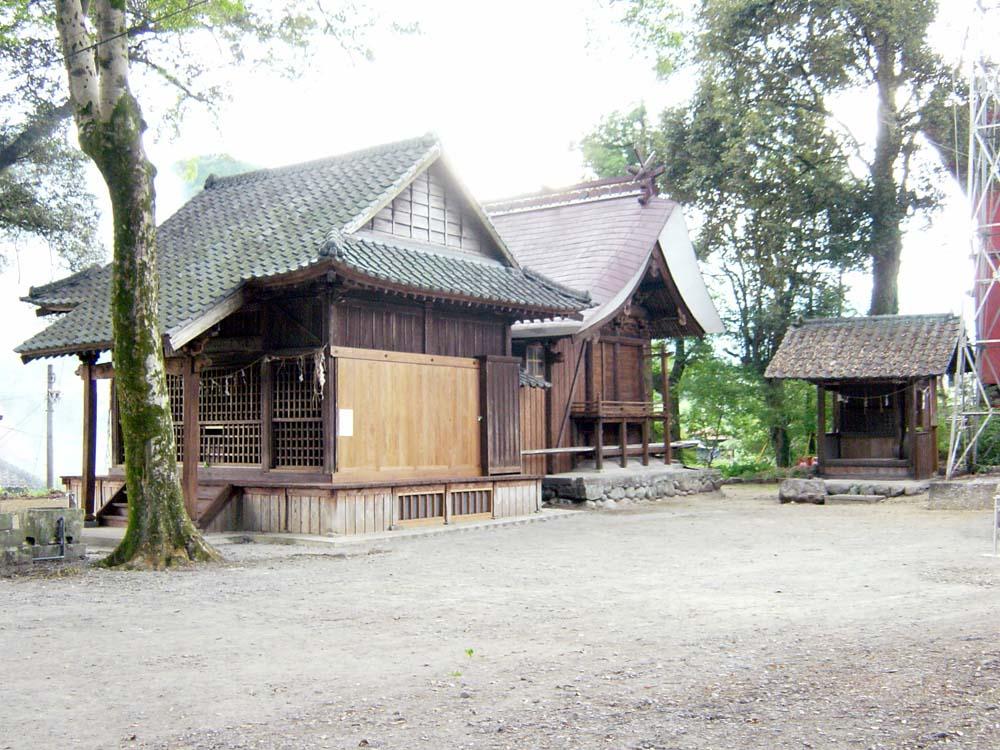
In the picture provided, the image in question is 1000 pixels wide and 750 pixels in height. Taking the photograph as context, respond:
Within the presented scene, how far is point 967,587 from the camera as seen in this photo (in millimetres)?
10117

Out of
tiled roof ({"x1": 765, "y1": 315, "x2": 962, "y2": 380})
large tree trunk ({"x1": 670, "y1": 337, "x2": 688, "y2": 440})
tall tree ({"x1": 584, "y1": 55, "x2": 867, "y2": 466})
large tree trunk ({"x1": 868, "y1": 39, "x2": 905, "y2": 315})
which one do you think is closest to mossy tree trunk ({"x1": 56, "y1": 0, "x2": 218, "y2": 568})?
tiled roof ({"x1": 765, "y1": 315, "x2": 962, "y2": 380})

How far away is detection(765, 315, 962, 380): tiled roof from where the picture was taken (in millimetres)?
24047

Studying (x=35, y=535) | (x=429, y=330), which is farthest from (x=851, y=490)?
→ (x=35, y=535)

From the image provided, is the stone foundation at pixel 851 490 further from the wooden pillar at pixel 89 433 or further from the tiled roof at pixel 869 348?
the wooden pillar at pixel 89 433

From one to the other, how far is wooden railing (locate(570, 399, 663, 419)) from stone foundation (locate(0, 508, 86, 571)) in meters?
12.9

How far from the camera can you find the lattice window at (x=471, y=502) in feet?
58.5

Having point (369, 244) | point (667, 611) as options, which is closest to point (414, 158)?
point (369, 244)

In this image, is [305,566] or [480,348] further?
[480,348]

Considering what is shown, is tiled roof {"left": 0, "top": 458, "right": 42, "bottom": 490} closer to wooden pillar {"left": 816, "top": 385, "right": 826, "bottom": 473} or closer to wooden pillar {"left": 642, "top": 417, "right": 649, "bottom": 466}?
wooden pillar {"left": 642, "top": 417, "right": 649, "bottom": 466}

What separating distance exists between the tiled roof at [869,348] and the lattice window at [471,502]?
949cm

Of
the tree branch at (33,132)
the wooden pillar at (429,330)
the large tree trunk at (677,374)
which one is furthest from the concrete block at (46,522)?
the large tree trunk at (677,374)

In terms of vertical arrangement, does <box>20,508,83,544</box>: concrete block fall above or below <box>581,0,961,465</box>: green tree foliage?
below

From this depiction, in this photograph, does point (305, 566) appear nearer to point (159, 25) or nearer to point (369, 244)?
point (369, 244)

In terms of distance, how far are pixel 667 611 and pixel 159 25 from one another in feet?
45.0
